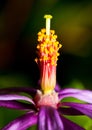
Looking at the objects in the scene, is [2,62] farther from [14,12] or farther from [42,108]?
[42,108]

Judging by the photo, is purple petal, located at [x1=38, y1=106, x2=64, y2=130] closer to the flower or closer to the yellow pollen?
the flower

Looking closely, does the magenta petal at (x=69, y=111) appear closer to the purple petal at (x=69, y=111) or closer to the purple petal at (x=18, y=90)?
the purple petal at (x=69, y=111)

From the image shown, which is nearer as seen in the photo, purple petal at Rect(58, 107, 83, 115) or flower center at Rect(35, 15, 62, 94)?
purple petal at Rect(58, 107, 83, 115)

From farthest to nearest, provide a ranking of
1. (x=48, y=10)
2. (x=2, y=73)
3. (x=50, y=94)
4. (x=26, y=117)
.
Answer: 1. (x=48, y=10)
2. (x=2, y=73)
3. (x=50, y=94)
4. (x=26, y=117)

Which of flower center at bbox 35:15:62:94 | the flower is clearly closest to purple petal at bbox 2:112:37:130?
the flower

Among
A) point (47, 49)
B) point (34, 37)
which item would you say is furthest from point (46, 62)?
point (34, 37)

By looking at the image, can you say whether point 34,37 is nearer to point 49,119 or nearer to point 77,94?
point 77,94

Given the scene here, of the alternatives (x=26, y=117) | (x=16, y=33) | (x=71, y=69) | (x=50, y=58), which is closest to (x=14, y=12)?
(x=16, y=33)

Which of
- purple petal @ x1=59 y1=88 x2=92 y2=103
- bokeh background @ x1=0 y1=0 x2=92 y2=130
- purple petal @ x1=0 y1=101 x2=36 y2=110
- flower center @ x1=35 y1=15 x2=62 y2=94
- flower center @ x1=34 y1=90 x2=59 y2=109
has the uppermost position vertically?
bokeh background @ x1=0 y1=0 x2=92 y2=130
